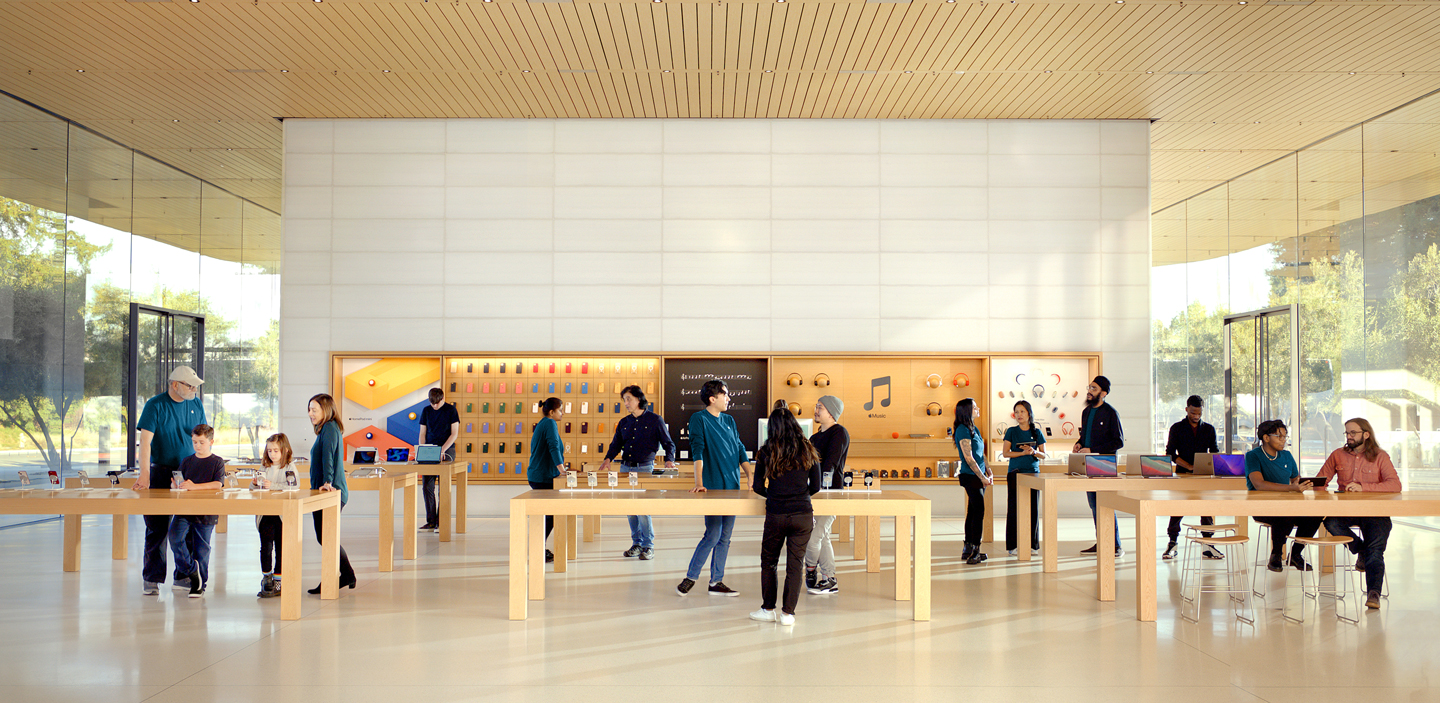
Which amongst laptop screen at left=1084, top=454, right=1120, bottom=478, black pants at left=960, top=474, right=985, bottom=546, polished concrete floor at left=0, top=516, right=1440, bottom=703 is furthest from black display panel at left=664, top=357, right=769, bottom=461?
laptop screen at left=1084, top=454, right=1120, bottom=478

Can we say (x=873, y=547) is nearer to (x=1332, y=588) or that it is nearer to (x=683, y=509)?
(x=683, y=509)

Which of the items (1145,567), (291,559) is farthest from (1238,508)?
(291,559)

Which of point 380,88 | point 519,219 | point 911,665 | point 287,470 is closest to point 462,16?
point 380,88

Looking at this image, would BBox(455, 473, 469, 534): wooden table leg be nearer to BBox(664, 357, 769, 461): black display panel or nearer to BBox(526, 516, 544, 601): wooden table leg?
BBox(664, 357, 769, 461): black display panel

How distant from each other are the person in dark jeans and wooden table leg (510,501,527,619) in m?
1.40

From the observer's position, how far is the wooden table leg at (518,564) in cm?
553

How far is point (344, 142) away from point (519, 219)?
2190mm

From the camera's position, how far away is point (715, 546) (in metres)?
6.31

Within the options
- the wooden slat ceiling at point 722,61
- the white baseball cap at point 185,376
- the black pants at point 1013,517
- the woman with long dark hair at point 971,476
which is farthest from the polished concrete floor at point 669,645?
the wooden slat ceiling at point 722,61

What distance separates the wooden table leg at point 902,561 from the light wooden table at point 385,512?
3760 mm

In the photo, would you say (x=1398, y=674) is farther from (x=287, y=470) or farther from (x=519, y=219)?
(x=519, y=219)

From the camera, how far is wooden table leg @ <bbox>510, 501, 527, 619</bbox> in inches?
218

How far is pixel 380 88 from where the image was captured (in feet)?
32.1

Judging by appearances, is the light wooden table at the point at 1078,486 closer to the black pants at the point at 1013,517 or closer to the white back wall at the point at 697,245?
the black pants at the point at 1013,517
